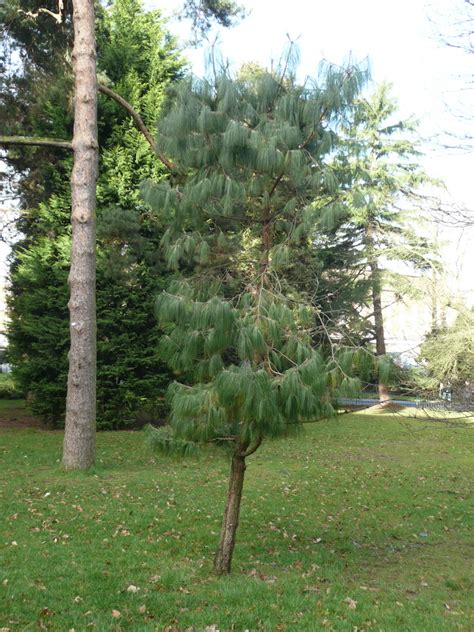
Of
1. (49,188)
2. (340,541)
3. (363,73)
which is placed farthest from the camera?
(49,188)

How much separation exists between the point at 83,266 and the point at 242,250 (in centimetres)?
324

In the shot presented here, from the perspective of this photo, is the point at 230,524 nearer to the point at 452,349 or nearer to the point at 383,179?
the point at 452,349

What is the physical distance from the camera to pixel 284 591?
13.5 feet

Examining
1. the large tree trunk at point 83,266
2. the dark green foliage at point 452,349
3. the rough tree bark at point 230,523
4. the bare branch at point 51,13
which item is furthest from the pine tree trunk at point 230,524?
the bare branch at point 51,13

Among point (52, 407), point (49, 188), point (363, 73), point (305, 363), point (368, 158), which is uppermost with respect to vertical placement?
point (368, 158)

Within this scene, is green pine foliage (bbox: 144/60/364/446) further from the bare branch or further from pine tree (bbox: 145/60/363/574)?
the bare branch

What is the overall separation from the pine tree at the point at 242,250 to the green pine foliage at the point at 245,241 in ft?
0.04

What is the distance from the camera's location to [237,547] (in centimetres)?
523

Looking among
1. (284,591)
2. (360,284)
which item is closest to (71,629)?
(284,591)

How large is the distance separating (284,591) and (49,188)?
11633mm

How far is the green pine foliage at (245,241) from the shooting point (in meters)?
3.70

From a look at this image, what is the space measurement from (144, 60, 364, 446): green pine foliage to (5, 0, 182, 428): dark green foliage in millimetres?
6862

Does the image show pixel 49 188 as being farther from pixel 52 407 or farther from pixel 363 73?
pixel 363 73

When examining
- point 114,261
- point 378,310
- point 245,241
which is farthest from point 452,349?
point 378,310
